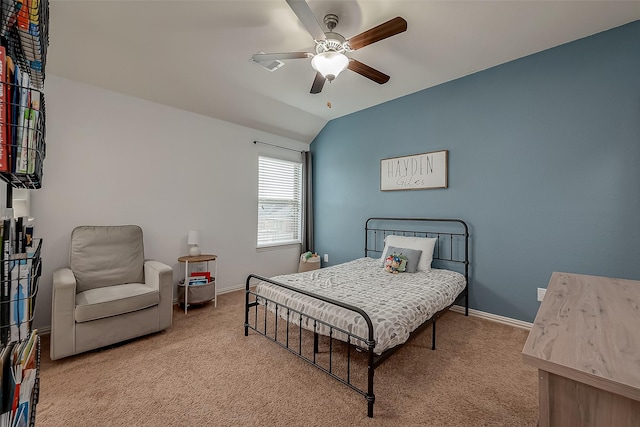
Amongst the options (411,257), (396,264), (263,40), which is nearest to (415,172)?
(411,257)

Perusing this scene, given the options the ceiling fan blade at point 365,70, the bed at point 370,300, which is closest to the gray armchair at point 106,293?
the bed at point 370,300

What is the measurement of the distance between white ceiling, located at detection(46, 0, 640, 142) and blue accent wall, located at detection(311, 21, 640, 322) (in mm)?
226

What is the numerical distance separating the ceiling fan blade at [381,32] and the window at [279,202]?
2.77 meters

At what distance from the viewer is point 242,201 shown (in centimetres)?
428

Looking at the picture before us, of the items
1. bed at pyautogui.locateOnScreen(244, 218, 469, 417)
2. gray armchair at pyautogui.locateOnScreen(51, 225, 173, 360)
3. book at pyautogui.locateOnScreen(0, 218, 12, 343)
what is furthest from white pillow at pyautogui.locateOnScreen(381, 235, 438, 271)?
book at pyautogui.locateOnScreen(0, 218, 12, 343)

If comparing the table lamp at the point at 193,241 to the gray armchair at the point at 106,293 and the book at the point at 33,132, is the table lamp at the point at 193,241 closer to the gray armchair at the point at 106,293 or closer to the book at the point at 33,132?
the gray armchair at the point at 106,293

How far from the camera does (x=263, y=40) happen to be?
2564 mm

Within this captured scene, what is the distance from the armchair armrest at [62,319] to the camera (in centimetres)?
215

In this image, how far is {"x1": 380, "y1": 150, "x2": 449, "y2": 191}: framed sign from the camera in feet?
11.5

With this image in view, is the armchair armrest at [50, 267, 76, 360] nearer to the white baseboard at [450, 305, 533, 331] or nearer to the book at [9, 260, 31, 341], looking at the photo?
the book at [9, 260, 31, 341]

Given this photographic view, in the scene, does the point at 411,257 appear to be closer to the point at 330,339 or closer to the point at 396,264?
the point at 396,264

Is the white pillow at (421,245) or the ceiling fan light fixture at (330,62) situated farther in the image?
the white pillow at (421,245)

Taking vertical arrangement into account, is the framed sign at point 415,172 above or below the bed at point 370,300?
above

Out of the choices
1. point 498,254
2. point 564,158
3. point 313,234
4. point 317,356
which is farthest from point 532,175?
point 313,234
